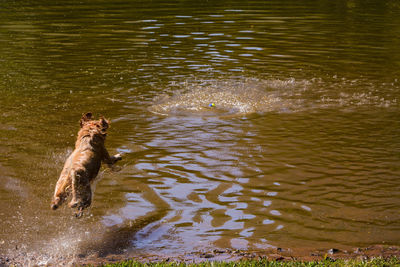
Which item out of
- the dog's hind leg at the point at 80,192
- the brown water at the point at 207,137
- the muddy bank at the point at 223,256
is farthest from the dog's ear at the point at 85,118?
the muddy bank at the point at 223,256

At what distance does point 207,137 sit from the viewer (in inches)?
446

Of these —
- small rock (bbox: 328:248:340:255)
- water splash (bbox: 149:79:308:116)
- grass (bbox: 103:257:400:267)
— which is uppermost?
water splash (bbox: 149:79:308:116)

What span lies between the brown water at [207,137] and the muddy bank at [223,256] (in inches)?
5.2

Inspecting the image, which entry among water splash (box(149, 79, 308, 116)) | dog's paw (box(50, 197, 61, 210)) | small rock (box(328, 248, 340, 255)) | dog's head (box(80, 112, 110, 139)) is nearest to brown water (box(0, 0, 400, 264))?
water splash (box(149, 79, 308, 116))

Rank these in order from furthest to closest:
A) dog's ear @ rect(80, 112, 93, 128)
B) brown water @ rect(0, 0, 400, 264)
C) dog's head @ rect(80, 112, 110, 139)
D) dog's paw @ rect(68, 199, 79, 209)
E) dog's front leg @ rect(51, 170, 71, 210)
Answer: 1. dog's ear @ rect(80, 112, 93, 128)
2. dog's head @ rect(80, 112, 110, 139)
3. brown water @ rect(0, 0, 400, 264)
4. dog's front leg @ rect(51, 170, 71, 210)
5. dog's paw @ rect(68, 199, 79, 209)

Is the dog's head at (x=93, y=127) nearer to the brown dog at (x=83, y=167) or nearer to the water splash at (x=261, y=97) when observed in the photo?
the brown dog at (x=83, y=167)

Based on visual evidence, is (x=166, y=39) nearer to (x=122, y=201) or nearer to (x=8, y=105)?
(x=8, y=105)

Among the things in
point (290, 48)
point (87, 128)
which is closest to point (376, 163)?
point (87, 128)

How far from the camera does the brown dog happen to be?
22.0ft

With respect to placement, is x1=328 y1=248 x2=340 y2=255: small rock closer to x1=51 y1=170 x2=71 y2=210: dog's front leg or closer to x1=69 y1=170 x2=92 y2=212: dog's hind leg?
x1=69 y1=170 x2=92 y2=212: dog's hind leg

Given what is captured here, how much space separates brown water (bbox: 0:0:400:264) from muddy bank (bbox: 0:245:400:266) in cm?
13

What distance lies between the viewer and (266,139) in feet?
36.5

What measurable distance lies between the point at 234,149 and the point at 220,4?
22.4m

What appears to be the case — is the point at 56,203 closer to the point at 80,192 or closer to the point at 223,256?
Result: the point at 80,192
